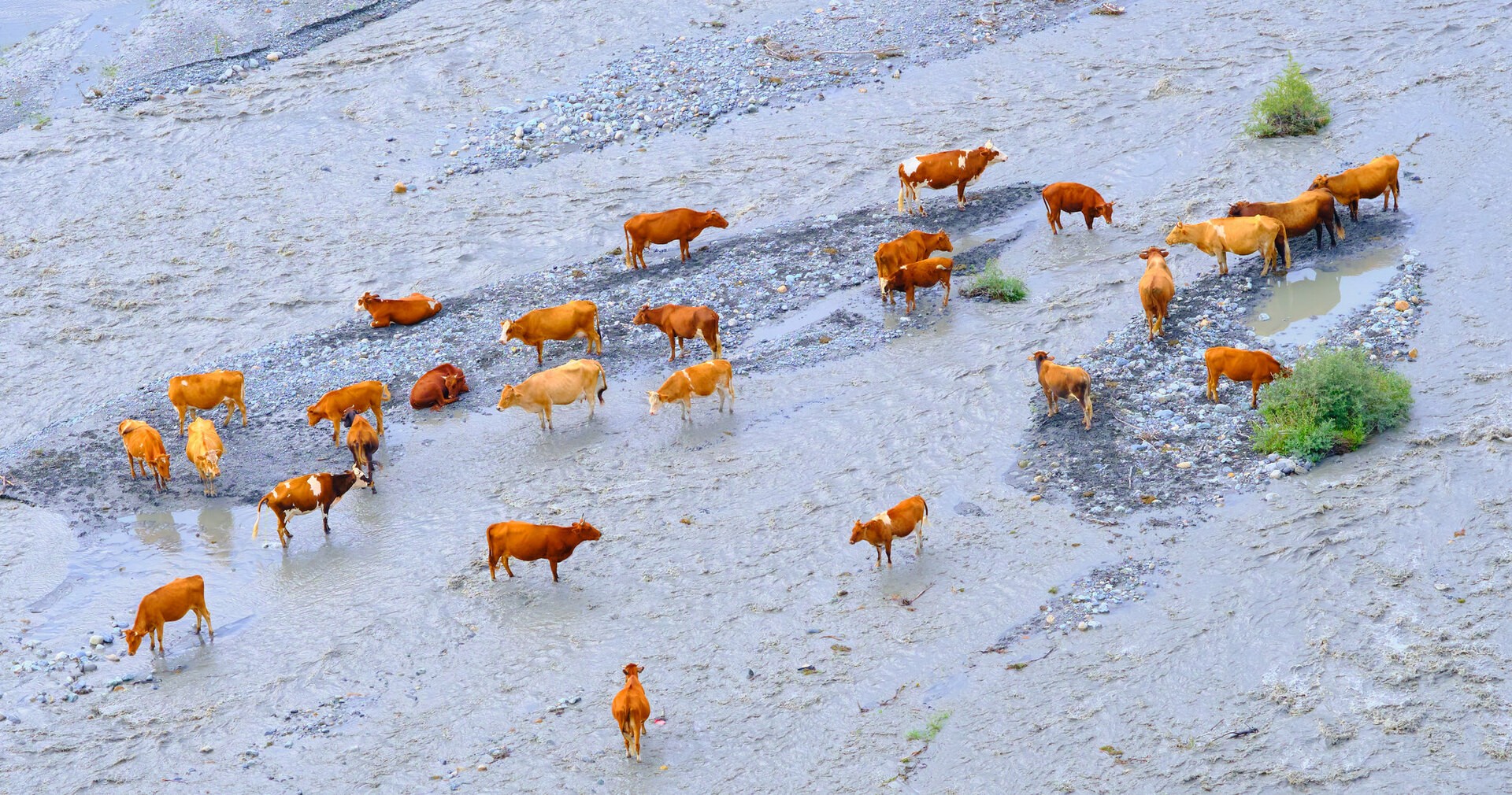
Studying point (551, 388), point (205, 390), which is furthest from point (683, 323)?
point (205, 390)

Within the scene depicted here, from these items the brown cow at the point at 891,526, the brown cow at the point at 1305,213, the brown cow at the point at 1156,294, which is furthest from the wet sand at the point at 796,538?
the brown cow at the point at 1156,294

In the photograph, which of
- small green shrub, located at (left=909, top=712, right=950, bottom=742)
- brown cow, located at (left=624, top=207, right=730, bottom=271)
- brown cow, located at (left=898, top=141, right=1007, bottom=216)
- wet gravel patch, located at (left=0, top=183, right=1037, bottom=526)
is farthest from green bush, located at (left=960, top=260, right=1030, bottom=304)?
small green shrub, located at (left=909, top=712, right=950, bottom=742)

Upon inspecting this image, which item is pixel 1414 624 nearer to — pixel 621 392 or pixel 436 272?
pixel 621 392

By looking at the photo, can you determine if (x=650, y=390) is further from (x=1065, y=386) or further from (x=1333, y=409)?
(x=1333, y=409)

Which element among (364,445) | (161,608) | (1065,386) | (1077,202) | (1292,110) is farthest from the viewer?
(1292,110)

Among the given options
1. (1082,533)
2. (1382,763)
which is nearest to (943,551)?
(1082,533)

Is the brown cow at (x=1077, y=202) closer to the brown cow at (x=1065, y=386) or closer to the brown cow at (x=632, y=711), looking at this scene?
the brown cow at (x=1065, y=386)
